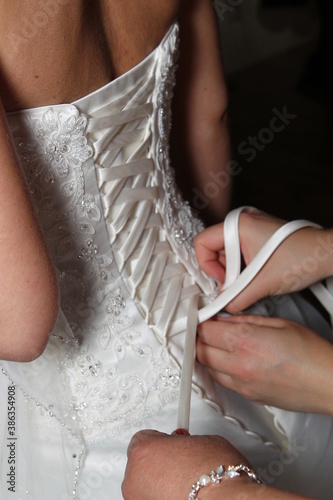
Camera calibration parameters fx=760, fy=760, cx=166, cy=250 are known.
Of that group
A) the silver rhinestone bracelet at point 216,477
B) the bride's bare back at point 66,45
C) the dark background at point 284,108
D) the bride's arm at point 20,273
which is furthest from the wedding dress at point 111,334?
the dark background at point 284,108

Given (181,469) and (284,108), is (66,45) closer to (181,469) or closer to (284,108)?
(181,469)

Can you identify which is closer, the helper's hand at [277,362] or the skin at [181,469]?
the skin at [181,469]

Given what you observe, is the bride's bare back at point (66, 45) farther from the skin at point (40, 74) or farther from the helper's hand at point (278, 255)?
the helper's hand at point (278, 255)

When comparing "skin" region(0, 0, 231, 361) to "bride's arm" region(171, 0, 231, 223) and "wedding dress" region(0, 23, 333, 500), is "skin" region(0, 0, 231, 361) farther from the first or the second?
"bride's arm" region(171, 0, 231, 223)

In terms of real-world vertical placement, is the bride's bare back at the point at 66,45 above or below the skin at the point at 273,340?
above

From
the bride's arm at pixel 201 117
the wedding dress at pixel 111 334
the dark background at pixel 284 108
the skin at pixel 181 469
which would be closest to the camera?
the skin at pixel 181 469

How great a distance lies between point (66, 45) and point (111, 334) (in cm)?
38

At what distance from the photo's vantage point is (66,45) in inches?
34.6

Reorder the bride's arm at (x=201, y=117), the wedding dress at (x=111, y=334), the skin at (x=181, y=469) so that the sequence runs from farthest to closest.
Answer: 1. the bride's arm at (x=201, y=117)
2. the wedding dress at (x=111, y=334)
3. the skin at (x=181, y=469)

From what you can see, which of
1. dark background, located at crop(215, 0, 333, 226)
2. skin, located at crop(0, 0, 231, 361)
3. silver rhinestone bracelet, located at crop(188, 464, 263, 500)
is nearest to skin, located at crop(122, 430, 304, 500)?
silver rhinestone bracelet, located at crop(188, 464, 263, 500)

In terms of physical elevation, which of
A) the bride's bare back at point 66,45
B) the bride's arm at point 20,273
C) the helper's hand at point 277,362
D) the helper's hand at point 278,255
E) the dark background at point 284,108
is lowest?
the dark background at point 284,108

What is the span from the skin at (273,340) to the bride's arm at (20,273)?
30cm

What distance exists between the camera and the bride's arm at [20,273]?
761 mm

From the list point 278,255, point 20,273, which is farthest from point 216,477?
point 278,255
